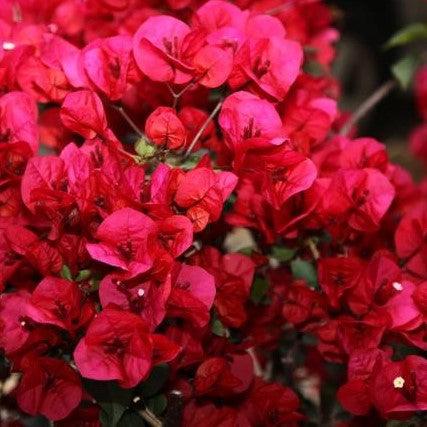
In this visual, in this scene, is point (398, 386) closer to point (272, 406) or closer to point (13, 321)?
point (272, 406)

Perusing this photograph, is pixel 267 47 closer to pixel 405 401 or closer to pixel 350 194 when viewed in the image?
pixel 350 194

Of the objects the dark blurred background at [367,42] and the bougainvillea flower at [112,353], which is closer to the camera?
the bougainvillea flower at [112,353]

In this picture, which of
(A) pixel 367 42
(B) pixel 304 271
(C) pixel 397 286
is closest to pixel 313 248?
(B) pixel 304 271

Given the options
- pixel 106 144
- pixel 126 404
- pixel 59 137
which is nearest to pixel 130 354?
pixel 126 404

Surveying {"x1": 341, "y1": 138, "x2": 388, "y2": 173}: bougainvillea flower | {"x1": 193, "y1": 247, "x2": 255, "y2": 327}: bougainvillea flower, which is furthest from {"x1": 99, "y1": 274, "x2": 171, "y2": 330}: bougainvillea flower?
{"x1": 341, "y1": 138, "x2": 388, "y2": 173}: bougainvillea flower

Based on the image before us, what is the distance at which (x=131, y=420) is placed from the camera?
957 mm

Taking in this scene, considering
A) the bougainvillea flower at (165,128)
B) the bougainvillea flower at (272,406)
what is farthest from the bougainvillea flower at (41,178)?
the bougainvillea flower at (272,406)

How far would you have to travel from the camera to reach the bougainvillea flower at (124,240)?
2.80 ft

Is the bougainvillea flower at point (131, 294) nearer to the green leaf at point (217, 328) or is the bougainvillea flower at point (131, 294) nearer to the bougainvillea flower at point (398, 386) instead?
the green leaf at point (217, 328)

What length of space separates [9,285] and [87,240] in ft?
0.56

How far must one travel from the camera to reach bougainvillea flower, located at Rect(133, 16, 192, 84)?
0.96m

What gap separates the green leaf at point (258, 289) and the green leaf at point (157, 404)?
0.18m

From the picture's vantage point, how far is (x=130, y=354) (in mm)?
863

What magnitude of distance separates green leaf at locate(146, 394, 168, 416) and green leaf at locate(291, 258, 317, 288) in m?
0.26
